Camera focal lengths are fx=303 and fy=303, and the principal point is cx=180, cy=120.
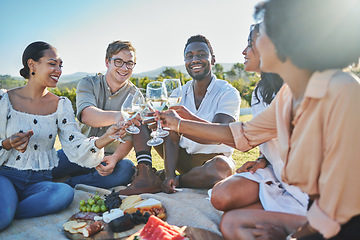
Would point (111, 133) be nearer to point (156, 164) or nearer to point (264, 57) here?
point (264, 57)

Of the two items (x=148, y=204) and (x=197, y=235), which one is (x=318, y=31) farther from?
(x=148, y=204)

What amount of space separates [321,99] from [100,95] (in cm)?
357

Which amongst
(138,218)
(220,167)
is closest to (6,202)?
(138,218)

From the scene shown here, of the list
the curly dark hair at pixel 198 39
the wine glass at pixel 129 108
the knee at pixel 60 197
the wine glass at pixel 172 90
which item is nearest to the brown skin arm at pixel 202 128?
the wine glass at pixel 172 90

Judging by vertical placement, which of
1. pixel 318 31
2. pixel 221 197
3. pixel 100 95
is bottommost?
pixel 221 197

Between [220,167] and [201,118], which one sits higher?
[201,118]

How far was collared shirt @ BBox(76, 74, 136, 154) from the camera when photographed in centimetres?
444

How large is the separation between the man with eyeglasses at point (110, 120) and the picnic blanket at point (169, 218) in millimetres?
531

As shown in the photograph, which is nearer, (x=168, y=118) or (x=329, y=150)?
(x=329, y=150)

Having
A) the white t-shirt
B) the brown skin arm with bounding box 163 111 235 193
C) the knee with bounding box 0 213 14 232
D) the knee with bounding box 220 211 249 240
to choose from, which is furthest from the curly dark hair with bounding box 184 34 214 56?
the knee with bounding box 0 213 14 232

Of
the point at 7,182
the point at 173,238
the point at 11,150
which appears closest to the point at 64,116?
the point at 11,150

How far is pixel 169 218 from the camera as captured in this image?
3129 millimetres

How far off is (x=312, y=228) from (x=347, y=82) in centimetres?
84

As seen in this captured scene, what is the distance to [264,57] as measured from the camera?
6.13 feet
